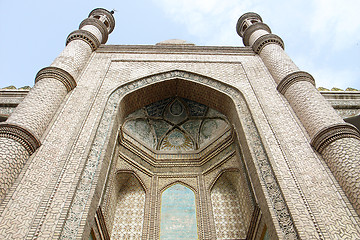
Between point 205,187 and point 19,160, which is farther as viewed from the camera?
point 205,187

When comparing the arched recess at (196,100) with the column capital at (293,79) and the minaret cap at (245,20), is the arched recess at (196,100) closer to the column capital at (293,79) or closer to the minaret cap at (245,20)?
the column capital at (293,79)

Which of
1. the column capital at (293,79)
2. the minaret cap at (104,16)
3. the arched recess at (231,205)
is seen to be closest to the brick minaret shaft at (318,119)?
the column capital at (293,79)

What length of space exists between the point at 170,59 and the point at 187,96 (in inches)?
34.2

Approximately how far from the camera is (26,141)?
3717 millimetres

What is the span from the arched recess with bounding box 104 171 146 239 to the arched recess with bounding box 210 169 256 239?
1.33 meters

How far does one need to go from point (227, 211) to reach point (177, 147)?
5.91ft

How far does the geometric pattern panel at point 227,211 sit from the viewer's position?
500cm

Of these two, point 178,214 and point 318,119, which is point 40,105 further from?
point 318,119

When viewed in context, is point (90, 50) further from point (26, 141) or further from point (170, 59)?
point (26, 141)

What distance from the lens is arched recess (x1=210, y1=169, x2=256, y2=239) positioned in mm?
4906

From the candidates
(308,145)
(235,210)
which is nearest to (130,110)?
(235,210)

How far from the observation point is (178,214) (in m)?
5.39

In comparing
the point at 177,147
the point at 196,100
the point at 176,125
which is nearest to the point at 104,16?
the point at 176,125

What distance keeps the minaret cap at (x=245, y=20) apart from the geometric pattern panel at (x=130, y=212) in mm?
5017
